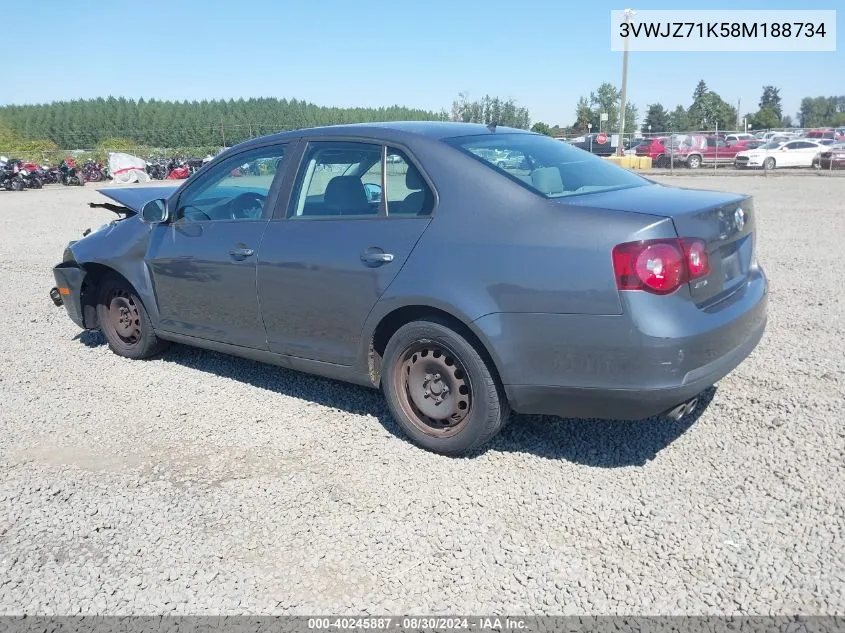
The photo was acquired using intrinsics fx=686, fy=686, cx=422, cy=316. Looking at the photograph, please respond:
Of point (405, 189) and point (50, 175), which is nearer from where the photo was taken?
point (405, 189)

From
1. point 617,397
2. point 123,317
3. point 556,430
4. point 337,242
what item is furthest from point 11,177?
point 617,397

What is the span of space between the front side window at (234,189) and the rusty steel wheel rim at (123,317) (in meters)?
0.97

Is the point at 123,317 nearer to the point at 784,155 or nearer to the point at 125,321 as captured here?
the point at 125,321

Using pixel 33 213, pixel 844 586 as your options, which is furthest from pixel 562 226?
pixel 33 213

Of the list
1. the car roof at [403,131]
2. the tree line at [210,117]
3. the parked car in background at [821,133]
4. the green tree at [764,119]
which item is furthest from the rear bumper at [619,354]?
the green tree at [764,119]

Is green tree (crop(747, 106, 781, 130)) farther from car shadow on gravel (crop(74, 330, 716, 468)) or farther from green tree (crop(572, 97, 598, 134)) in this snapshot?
car shadow on gravel (crop(74, 330, 716, 468))

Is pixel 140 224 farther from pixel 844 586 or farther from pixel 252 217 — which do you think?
pixel 844 586

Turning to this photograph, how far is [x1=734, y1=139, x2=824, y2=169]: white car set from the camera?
104ft

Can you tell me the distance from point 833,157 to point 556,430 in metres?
32.7

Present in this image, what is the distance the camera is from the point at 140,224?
5.07 metres

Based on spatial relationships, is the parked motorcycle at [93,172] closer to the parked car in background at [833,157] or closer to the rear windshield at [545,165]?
the parked car in background at [833,157]

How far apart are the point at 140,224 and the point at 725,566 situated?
4372mm

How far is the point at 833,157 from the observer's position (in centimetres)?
3047

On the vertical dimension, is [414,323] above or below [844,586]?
above
